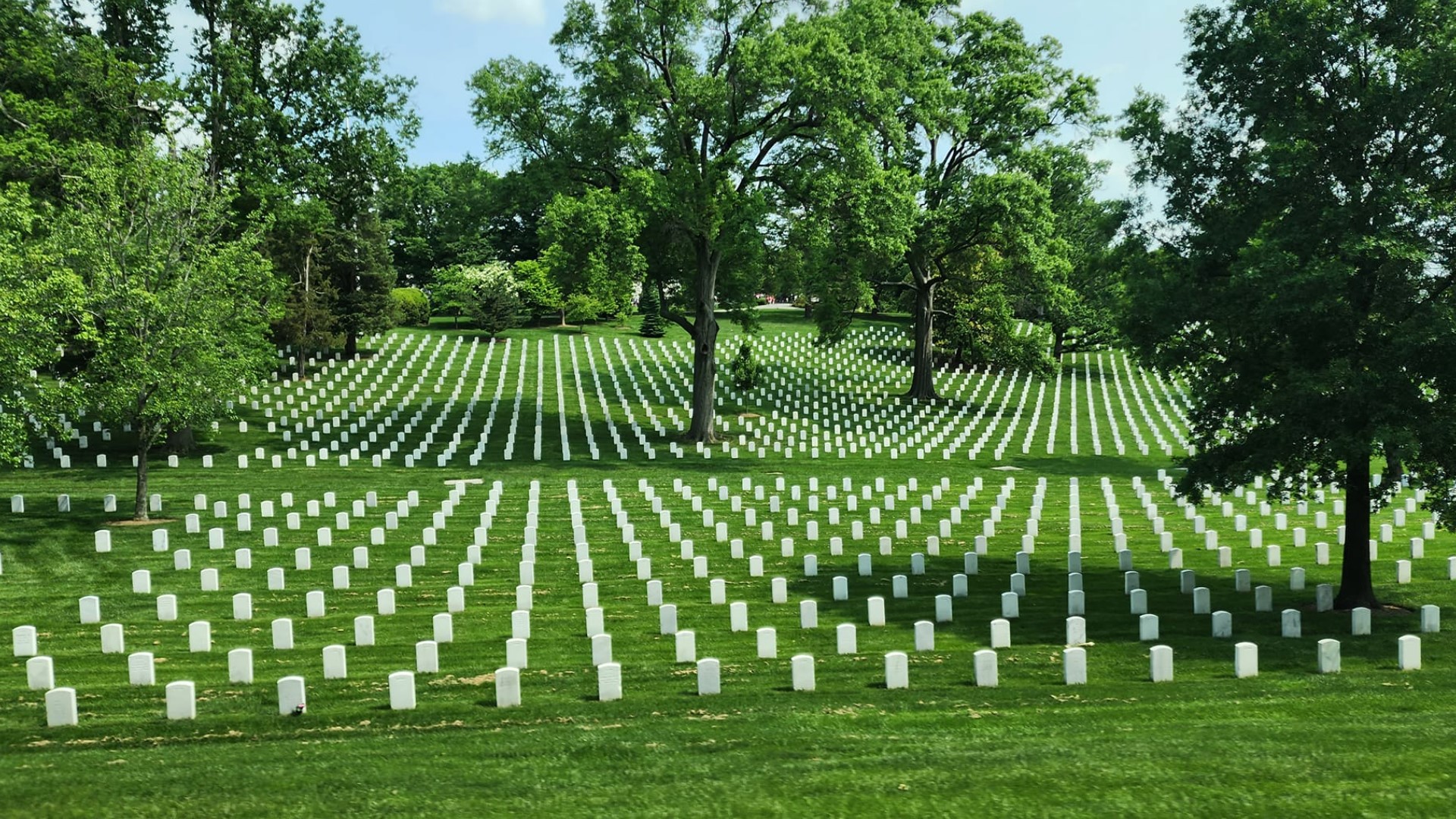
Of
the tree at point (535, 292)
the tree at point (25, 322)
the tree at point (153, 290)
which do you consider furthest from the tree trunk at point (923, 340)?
the tree at point (25, 322)

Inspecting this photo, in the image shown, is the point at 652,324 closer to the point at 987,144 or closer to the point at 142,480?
the point at 987,144

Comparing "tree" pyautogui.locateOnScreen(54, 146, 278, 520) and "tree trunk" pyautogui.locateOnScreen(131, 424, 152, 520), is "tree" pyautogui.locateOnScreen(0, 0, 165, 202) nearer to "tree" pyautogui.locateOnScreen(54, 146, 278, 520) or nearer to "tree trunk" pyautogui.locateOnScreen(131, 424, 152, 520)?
"tree" pyautogui.locateOnScreen(54, 146, 278, 520)

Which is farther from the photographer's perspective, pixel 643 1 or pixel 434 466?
pixel 643 1

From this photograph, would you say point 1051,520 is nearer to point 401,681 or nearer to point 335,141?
point 401,681

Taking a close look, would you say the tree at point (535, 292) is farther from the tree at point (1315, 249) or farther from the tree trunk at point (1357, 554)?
the tree trunk at point (1357, 554)

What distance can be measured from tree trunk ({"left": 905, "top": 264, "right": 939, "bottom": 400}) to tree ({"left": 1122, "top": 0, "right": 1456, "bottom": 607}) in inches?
1270

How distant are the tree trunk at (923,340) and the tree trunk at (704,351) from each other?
14.2 meters

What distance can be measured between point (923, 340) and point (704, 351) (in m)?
15.2

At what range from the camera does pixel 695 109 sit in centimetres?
3347

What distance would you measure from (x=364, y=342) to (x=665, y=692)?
47.5m

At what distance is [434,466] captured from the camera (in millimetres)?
30625

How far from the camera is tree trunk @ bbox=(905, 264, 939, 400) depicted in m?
47.7

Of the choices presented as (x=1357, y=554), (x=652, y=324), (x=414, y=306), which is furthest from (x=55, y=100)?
(x=652, y=324)

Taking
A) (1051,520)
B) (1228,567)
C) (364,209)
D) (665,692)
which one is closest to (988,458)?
(1051,520)
